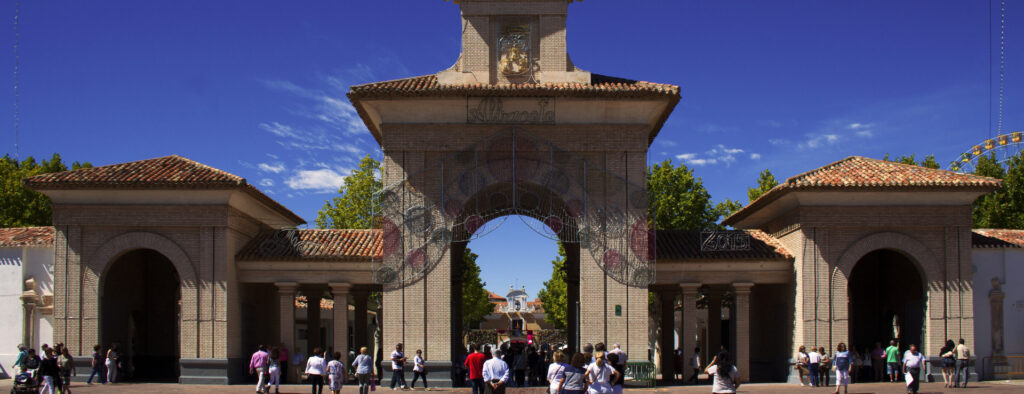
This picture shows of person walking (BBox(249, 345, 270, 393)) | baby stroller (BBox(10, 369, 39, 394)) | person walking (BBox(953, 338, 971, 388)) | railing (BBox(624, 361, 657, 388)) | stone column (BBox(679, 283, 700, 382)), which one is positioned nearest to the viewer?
baby stroller (BBox(10, 369, 39, 394))

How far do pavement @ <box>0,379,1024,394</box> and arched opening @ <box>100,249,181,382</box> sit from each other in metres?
3.47

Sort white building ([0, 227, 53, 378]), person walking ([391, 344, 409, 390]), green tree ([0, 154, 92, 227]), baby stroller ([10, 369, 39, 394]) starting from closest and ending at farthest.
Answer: baby stroller ([10, 369, 39, 394]) → person walking ([391, 344, 409, 390]) → white building ([0, 227, 53, 378]) → green tree ([0, 154, 92, 227])

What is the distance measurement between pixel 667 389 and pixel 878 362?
6.98 meters

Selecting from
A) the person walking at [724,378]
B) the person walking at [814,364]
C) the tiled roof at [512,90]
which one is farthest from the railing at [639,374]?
the person walking at [724,378]

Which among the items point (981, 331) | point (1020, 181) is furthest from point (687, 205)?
point (981, 331)

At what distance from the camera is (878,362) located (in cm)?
2544

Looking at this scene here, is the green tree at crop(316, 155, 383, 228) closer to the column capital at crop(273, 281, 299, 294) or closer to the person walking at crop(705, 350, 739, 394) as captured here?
the column capital at crop(273, 281, 299, 294)

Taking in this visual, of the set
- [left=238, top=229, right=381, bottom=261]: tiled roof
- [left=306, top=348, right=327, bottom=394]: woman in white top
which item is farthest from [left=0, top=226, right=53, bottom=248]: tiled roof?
[left=306, top=348, right=327, bottom=394]: woman in white top

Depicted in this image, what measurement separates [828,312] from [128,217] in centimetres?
1958

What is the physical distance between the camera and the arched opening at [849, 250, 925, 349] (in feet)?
84.4

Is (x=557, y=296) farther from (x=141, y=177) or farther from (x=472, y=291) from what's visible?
(x=141, y=177)

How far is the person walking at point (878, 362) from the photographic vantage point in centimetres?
2542

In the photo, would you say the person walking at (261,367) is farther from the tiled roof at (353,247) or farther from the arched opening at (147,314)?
the arched opening at (147,314)

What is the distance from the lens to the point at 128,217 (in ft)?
79.7
